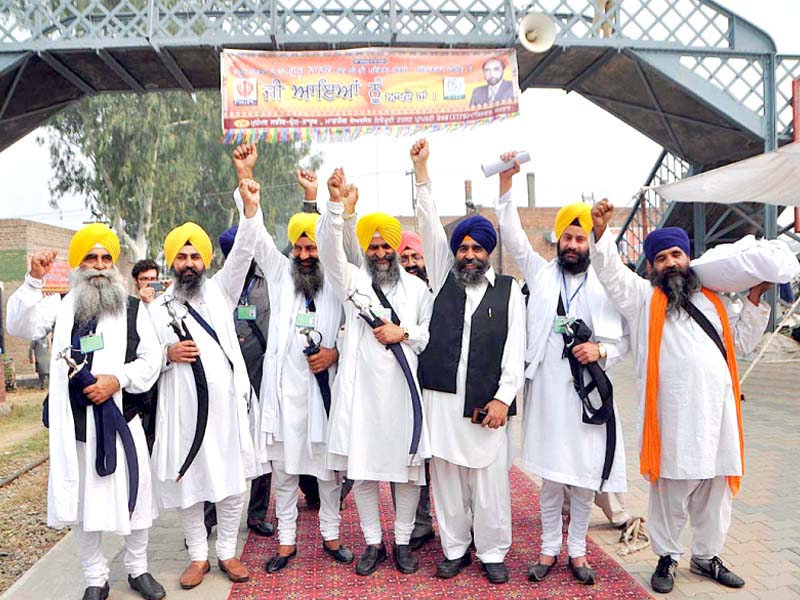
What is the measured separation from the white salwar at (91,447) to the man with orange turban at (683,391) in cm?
239

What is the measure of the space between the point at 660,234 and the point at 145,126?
19242 millimetres

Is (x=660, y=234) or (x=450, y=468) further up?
(x=660, y=234)

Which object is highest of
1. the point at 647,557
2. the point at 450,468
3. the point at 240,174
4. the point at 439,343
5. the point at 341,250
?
the point at 240,174

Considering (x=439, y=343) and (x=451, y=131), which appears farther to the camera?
(x=451, y=131)

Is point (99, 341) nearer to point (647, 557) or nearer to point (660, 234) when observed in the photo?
point (660, 234)

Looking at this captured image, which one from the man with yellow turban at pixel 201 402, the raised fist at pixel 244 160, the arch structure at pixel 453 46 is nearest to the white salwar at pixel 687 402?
the raised fist at pixel 244 160

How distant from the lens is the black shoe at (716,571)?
327 centimetres

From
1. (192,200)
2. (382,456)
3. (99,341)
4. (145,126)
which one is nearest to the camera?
(99,341)

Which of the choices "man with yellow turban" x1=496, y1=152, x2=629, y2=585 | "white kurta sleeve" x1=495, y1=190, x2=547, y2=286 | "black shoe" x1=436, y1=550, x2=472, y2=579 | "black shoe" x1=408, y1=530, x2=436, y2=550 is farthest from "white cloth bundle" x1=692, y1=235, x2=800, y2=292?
"black shoe" x1=408, y1=530, x2=436, y2=550

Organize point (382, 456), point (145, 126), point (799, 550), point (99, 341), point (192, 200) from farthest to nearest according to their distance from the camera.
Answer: point (192, 200), point (145, 126), point (799, 550), point (382, 456), point (99, 341)

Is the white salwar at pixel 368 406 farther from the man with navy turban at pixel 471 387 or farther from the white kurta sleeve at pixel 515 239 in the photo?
the white kurta sleeve at pixel 515 239

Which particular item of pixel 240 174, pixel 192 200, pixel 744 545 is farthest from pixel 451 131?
pixel 192 200

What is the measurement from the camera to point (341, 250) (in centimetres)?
350

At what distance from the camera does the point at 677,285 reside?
3.33 metres
